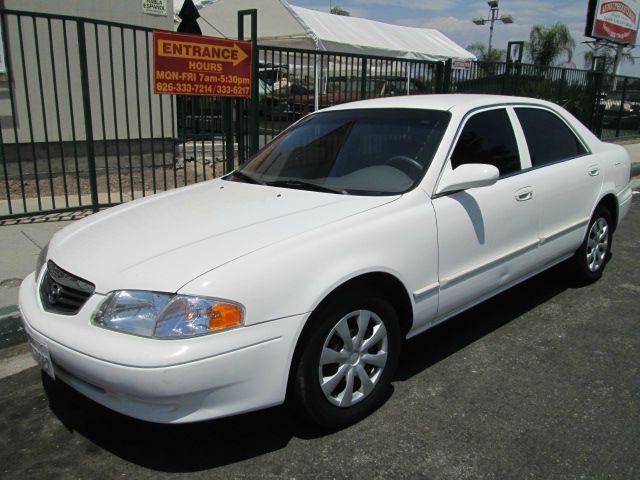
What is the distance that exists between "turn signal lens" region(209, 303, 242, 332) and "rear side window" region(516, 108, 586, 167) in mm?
2667

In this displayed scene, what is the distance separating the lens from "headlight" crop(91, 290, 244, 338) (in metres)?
2.32

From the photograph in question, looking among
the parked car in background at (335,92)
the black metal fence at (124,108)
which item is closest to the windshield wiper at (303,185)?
the black metal fence at (124,108)

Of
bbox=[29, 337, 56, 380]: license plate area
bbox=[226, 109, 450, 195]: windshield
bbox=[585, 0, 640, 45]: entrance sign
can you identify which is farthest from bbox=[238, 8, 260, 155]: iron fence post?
bbox=[585, 0, 640, 45]: entrance sign

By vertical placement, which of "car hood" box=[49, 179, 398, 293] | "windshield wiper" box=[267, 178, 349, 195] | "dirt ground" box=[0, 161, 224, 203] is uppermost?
"windshield wiper" box=[267, 178, 349, 195]

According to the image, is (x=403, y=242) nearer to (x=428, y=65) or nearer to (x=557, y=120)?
(x=557, y=120)

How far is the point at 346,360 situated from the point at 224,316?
0.75 meters

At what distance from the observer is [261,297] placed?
2.40m

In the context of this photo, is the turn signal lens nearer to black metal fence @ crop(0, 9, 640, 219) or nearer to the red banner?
the red banner

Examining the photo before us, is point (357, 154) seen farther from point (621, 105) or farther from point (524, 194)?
point (621, 105)

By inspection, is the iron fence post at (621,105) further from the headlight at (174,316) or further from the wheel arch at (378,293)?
the headlight at (174,316)

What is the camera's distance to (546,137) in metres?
4.32

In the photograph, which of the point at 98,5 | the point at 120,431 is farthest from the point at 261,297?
the point at 98,5

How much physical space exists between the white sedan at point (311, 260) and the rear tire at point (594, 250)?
396 mm

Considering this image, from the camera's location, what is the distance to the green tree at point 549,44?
39219 mm
